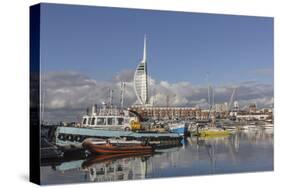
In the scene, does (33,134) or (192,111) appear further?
(192,111)

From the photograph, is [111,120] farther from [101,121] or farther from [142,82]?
[142,82]

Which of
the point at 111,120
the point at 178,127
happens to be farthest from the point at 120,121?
the point at 178,127

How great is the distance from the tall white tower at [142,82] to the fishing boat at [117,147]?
2.53ft

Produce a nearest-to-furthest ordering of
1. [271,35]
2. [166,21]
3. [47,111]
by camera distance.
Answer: [47,111] → [166,21] → [271,35]

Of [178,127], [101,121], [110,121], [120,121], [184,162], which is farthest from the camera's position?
[178,127]

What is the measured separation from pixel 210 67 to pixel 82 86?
263cm

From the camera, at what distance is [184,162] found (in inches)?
580

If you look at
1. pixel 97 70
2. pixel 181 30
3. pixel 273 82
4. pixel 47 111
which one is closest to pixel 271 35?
pixel 273 82

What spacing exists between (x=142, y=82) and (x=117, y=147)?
4.06 ft

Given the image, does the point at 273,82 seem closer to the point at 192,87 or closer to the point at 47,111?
the point at 192,87

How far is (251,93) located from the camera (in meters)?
15.5

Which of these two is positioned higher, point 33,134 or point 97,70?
point 97,70

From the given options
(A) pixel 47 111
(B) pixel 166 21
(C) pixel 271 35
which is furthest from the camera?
(C) pixel 271 35

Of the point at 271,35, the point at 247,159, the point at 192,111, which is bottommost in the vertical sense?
the point at 247,159
